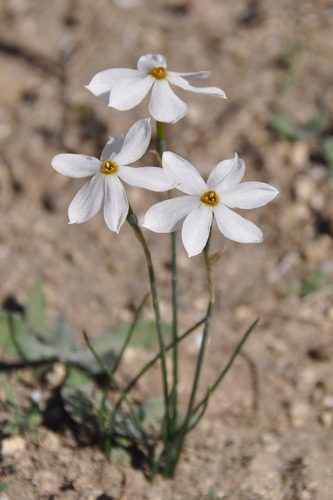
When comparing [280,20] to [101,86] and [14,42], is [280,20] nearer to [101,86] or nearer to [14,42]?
[14,42]

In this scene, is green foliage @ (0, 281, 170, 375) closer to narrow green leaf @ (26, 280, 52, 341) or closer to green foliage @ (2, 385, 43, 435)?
narrow green leaf @ (26, 280, 52, 341)

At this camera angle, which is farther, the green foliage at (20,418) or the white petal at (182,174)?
the green foliage at (20,418)

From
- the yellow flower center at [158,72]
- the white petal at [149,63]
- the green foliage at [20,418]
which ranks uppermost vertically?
the white petal at [149,63]

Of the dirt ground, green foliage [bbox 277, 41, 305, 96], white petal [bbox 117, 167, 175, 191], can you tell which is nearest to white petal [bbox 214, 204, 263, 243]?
white petal [bbox 117, 167, 175, 191]

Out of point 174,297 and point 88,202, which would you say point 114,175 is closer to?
point 88,202

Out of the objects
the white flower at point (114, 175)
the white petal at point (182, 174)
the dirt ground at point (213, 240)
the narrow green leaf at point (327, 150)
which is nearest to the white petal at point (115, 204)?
the white flower at point (114, 175)

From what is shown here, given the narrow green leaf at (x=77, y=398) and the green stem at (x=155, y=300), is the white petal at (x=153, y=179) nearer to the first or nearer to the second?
the green stem at (x=155, y=300)

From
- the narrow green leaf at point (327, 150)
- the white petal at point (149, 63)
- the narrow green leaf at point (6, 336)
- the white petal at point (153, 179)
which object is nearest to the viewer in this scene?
the white petal at point (153, 179)
